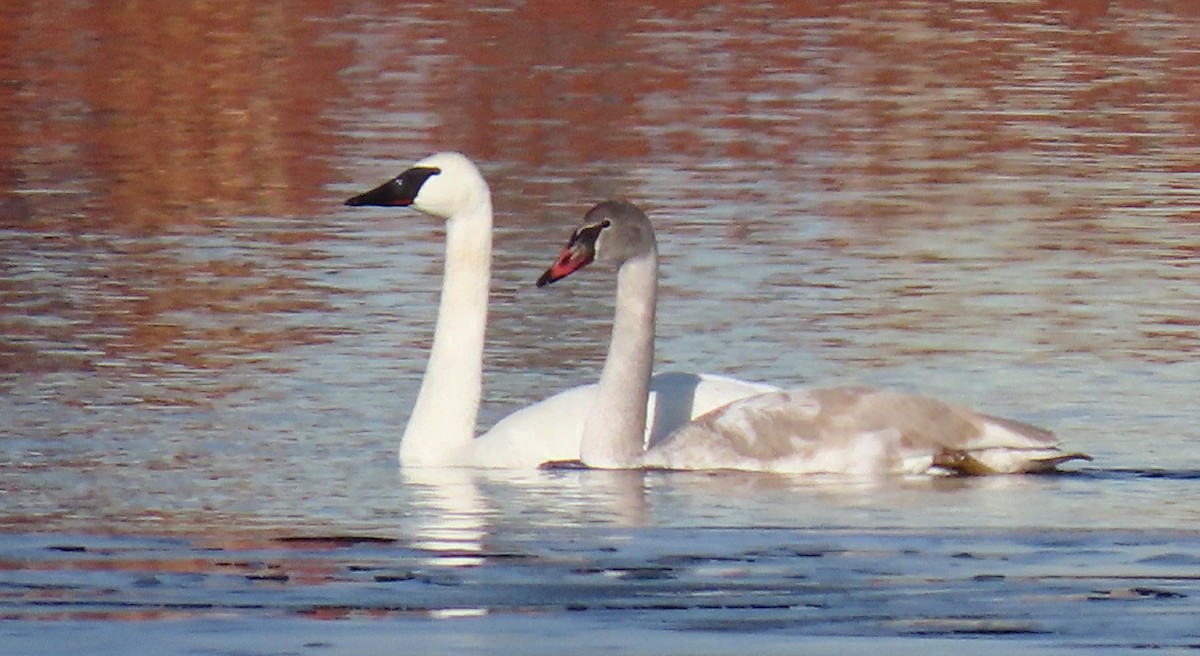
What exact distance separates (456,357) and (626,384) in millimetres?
861

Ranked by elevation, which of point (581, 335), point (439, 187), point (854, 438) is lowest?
point (581, 335)

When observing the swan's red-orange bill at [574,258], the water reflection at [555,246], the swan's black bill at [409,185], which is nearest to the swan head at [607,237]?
the swan's red-orange bill at [574,258]

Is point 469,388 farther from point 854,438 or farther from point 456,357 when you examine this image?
point 854,438

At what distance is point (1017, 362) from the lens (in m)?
12.5

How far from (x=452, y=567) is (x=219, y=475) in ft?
6.89

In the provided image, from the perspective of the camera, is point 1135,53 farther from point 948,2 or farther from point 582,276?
point 582,276

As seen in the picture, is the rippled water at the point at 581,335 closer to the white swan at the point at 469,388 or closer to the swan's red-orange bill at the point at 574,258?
the white swan at the point at 469,388

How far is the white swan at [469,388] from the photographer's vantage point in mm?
10547

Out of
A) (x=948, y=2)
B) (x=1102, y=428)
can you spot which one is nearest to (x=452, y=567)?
(x=1102, y=428)

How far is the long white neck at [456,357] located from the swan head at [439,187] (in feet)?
0.15

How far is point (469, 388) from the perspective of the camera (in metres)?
10.9

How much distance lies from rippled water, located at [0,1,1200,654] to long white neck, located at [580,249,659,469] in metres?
0.18

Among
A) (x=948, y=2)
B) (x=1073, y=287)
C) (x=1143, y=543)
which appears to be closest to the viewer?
(x=1143, y=543)

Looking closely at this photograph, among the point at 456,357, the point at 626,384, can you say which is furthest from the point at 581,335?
the point at 626,384
